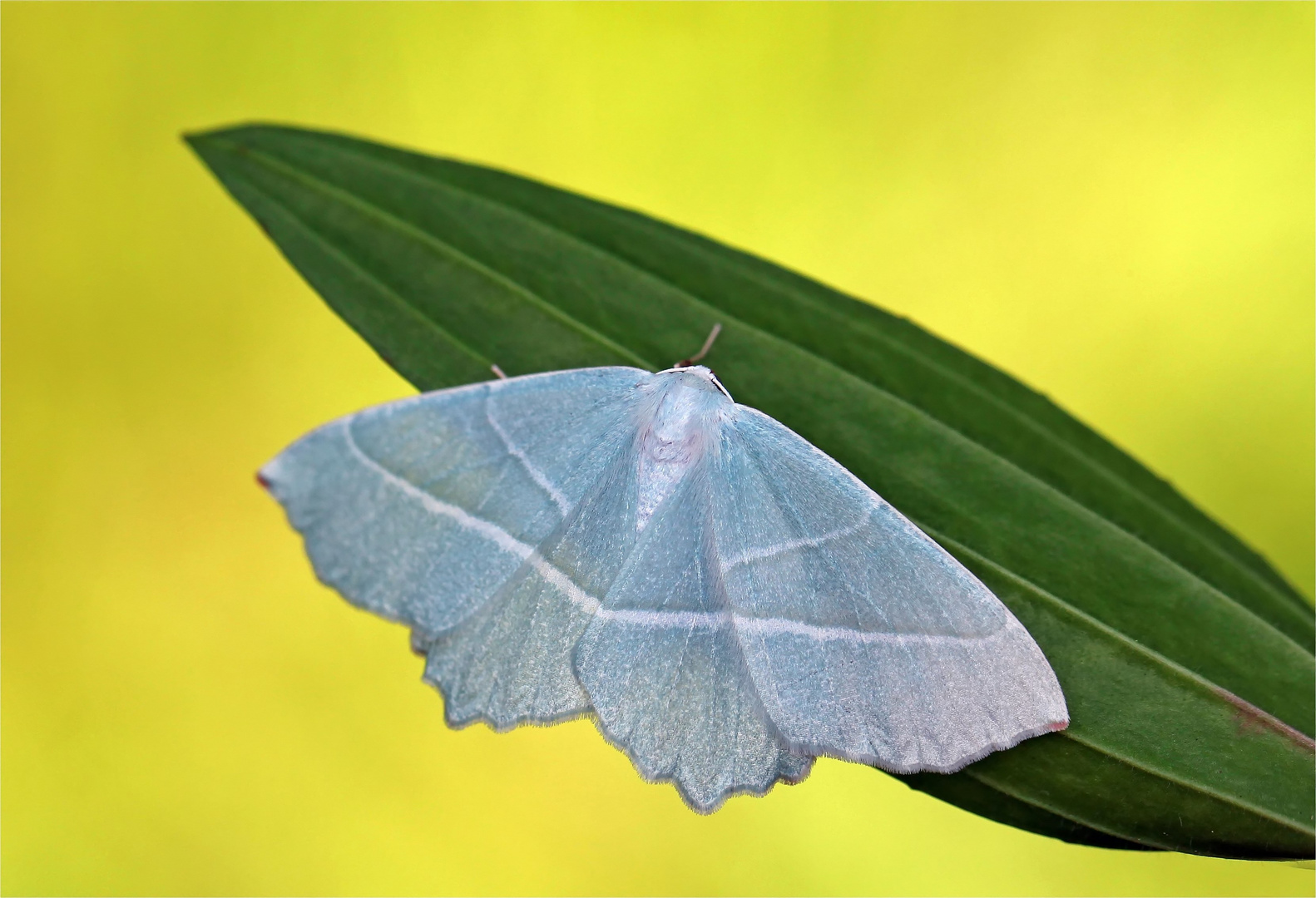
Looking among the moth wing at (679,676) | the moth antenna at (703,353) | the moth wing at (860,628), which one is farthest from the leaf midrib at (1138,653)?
the moth antenna at (703,353)

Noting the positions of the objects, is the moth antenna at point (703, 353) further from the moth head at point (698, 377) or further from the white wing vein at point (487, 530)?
the white wing vein at point (487, 530)

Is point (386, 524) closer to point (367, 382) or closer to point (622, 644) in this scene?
point (622, 644)

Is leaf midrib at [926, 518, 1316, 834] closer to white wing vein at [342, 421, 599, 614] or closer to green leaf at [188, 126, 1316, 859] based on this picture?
green leaf at [188, 126, 1316, 859]

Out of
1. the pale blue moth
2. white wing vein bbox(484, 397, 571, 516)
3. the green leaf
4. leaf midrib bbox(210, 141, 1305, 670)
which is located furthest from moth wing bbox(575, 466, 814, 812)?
leaf midrib bbox(210, 141, 1305, 670)

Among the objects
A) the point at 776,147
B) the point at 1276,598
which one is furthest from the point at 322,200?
the point at 1276,598

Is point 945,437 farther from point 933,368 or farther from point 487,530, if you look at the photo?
point 487,530


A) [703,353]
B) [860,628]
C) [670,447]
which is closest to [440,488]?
[670,447]
